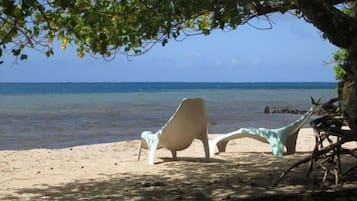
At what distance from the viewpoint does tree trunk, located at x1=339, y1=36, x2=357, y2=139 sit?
4281 mm

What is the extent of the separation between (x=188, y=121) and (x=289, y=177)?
7.11 feet

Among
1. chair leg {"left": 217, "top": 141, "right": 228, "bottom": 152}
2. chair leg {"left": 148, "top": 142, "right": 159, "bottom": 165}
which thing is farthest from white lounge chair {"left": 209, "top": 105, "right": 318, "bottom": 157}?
chair leg {"left": 148, "top": 142, "right": 159, "bottom": 165}

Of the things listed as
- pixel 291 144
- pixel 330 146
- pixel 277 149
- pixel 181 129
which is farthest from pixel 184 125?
pixel 330 146

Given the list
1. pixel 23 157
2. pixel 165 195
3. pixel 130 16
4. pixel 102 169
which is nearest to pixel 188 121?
pixel 102 169

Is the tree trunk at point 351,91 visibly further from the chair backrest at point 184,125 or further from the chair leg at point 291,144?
the chair leg at point 291,144

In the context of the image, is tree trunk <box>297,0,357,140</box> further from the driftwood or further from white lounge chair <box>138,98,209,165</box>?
white lounge chair <box>138,98,209,165</box>

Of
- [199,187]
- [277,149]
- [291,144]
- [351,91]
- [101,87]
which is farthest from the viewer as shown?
[101,87]

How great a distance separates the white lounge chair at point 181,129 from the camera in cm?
793

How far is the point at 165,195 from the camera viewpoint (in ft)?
18.0

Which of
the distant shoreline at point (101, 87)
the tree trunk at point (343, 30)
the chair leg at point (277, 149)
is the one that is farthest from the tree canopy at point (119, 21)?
the distant shoreline at point (101, 87)

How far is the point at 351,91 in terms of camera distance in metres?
4.33

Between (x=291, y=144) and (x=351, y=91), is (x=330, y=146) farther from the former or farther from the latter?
(x=291, y=144)

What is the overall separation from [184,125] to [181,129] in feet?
0.23

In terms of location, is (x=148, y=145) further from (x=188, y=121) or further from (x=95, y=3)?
(x=95, y=3)
